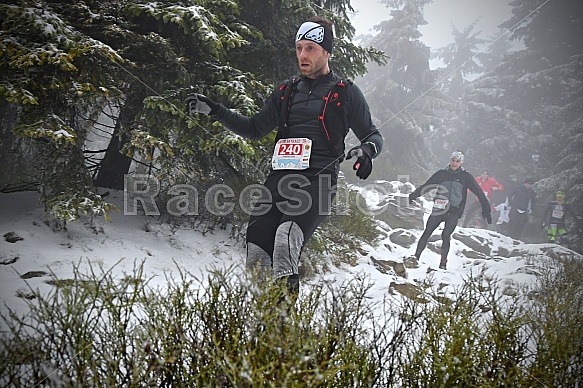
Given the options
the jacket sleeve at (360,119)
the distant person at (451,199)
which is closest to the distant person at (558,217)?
the distant person at (451,199)

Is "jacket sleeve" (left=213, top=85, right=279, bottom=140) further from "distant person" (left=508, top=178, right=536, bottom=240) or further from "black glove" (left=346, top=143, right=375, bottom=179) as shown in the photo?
"distant person" (left=508, top=178, right=536, bottom=240)

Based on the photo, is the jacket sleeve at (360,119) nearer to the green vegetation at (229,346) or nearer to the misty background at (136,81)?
the misty background at (136,81)

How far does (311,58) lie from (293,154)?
918 mm

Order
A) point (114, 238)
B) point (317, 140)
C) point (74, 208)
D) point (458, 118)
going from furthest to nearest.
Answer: point (458, 118), point (114, 238), point (74, 208), point (317, 140)

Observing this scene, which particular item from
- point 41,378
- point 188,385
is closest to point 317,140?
point 188,385

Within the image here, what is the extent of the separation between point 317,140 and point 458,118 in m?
26.5

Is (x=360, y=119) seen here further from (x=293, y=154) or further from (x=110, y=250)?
(x=110, y=250)

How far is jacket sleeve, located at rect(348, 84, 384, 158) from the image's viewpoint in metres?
3.03

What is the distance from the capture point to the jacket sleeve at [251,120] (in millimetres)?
3371

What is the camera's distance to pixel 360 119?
3.07m

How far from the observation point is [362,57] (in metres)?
5.89

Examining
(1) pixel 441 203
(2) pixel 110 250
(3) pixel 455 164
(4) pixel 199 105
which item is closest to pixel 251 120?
(4) pixel 199 105

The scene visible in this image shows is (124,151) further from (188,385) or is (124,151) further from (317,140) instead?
(188,385)

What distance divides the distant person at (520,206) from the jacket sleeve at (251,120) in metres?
12.2
